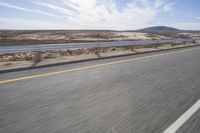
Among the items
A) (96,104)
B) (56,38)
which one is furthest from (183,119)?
(56,38)

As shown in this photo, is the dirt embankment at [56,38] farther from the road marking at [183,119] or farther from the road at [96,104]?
the road marking at [183,119]

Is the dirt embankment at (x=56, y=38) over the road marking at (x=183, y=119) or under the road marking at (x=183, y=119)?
under

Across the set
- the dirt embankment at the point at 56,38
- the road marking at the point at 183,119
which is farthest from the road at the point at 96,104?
the dirt embankment at the point at 56,38

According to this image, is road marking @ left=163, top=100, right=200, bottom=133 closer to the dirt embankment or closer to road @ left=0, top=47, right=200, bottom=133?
road @ left=0, top=47, right=200, bottom=133

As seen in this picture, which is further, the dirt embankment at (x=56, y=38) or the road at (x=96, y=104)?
the dirt embankment at (x=56, y=38)

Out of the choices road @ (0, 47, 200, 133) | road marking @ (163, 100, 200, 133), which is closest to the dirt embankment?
road @ (0, 47, 200, 133)

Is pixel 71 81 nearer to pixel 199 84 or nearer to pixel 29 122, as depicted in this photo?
pixel 29 122
